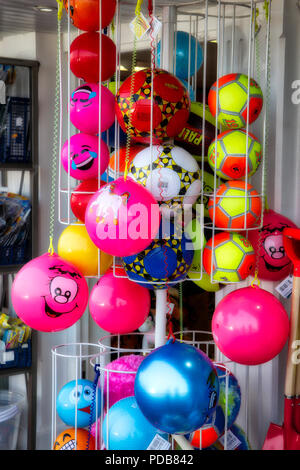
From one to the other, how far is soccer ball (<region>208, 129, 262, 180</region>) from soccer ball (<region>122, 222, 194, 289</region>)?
0.25 meters

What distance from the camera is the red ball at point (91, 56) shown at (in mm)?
1851

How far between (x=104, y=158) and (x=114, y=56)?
1.05ft

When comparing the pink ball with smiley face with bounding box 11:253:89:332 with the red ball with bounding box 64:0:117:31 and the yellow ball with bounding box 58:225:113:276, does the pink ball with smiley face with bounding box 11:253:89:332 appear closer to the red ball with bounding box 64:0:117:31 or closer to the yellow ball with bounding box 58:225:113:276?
the yellow ball with bounding box 58:225:113:276

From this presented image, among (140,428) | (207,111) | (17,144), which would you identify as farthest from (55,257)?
(17,144)

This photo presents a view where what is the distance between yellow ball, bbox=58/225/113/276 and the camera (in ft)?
6.18

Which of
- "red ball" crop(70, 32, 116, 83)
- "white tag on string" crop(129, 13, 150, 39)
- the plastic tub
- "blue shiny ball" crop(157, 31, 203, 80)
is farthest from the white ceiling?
the plastic tub

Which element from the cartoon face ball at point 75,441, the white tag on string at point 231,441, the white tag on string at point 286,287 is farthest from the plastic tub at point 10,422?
the white tag on string at point 286,287

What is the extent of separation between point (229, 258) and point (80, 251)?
0.46 metres

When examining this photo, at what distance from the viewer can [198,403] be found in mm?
1541

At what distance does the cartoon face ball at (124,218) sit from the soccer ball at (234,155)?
1.12ft

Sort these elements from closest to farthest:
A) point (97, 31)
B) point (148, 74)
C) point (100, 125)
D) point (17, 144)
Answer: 1. point (148, 74)
2. point (100, 125)
3. point (97, 31)
4. point (17, 144)

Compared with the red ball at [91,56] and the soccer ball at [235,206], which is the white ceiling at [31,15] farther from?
the soccer ball at [235,206]

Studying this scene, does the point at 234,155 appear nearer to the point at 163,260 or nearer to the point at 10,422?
the point at 163,260
